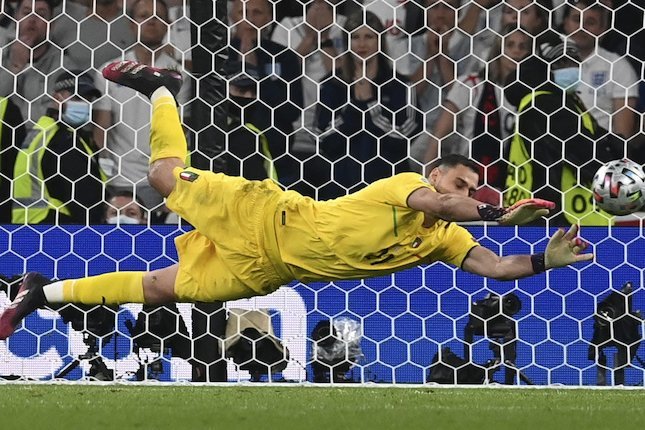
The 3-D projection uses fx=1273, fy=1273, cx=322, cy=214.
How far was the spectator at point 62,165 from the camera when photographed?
6180 millimetres

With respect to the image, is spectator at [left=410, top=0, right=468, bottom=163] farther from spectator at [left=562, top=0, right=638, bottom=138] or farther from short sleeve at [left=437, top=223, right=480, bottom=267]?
short sleeve at [left=437, top=223, right=480, bottom=267]

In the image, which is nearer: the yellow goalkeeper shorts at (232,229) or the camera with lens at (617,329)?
the yellow goalkeeper shorts at (232,229)

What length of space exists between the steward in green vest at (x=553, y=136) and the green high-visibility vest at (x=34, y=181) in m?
2.05

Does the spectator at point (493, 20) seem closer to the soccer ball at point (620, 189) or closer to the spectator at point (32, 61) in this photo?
the soccer ball at point (620, 189)

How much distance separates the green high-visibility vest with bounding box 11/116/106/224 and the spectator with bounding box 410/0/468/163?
1618mm

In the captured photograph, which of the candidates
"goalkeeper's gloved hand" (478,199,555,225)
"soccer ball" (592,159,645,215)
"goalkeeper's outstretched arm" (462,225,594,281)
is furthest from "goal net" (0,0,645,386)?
"goalkeeper's gloved hand" (478,199,555,225)

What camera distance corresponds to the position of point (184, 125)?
6.15 m

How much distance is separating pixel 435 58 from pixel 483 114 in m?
0.37

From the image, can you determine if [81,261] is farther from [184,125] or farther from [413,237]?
[413,237]

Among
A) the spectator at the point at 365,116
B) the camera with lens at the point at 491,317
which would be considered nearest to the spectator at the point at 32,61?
the spectator at the point at 365,116

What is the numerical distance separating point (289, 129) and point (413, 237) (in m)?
1.58

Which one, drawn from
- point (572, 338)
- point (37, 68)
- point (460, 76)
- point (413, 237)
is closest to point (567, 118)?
point (460, 76)

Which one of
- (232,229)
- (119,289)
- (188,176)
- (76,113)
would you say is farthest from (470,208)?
(76,113)

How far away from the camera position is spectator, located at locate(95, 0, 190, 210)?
247 inches
